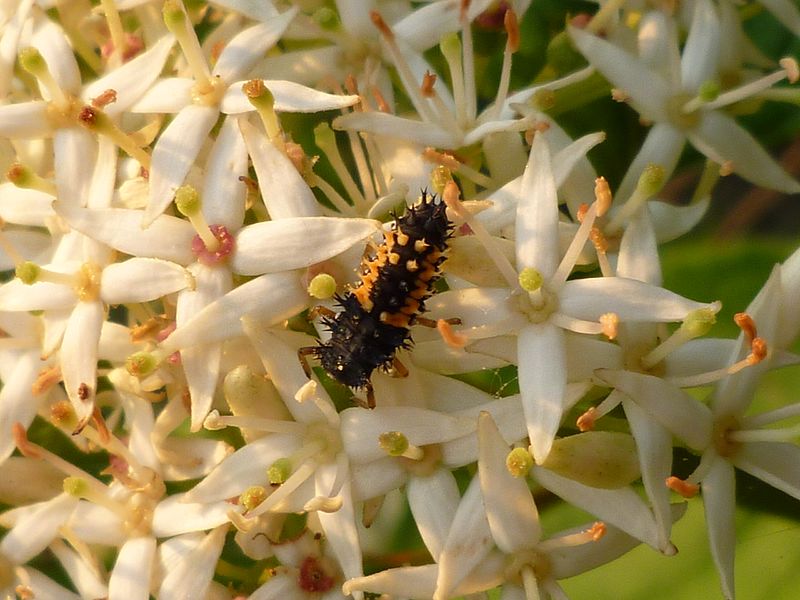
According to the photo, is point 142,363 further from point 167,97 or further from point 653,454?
point 653,454

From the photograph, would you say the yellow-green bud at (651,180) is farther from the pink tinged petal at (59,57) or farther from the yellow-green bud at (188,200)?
the pink tinged petal at (59,57)

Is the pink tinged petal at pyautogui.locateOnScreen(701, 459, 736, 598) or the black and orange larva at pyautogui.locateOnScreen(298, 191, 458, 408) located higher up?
the black and orange larva at pyautogui.locateOnScreen(298, 191, 458, 408)

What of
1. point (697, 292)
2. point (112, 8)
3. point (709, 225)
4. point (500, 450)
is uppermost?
point (112, 8)

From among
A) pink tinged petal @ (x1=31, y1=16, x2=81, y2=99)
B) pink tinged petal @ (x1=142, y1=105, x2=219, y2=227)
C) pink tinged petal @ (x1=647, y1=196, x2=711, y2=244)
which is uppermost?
pink tinged petal @ (x1=31, y1=16, x2=81, y2=99)

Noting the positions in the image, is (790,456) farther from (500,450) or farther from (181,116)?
(181,116)

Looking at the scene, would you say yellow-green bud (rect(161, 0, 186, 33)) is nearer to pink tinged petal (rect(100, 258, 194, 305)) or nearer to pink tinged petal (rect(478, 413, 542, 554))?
pink tinged petal (rect(100, 258, 194, 305))

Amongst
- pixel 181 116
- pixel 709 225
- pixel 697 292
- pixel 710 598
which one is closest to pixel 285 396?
pixel 181 116

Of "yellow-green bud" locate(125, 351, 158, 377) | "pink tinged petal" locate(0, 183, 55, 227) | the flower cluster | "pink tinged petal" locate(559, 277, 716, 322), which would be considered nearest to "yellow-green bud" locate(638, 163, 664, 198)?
the flower cluster
